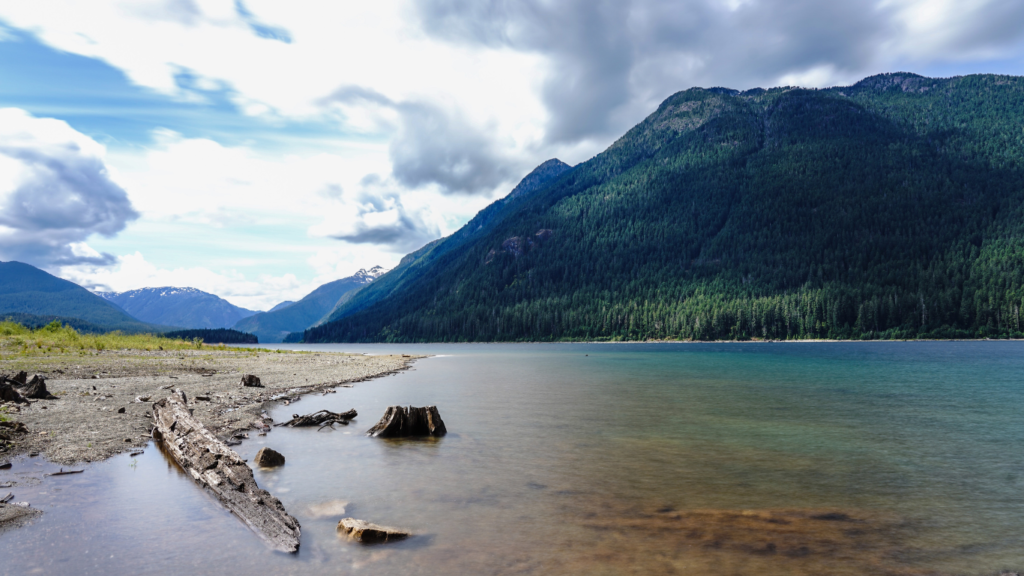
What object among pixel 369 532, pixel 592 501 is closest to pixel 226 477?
pixel 369 532

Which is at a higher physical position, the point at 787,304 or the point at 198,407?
the point at 787,304

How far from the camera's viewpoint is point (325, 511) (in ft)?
42.4

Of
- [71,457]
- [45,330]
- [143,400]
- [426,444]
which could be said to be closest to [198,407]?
[143,400]

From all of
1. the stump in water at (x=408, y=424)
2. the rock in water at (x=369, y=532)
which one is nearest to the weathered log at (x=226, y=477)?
the rock in water at (x=369, y=532)

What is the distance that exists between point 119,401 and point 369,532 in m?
23.3

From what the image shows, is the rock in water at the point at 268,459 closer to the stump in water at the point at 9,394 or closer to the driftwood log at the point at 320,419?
the driftwood log at the point at 320,419

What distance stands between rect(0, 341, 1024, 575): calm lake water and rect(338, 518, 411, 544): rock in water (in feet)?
0.91

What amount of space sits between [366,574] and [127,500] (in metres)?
8.02

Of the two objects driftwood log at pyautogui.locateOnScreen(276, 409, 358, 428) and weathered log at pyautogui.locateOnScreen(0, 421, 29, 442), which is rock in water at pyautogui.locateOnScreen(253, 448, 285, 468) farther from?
weathered log at pyautogui.locateOnScreen(0, 421, 29, 442)

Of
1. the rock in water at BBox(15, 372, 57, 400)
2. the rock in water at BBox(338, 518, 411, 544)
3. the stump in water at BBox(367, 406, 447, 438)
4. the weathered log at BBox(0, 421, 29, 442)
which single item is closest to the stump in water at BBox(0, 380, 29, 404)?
the rock in water at BBox(15, 372, 57, 400)

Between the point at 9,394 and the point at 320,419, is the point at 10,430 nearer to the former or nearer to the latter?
the point at 9,394

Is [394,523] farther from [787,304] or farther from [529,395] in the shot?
[787,304]

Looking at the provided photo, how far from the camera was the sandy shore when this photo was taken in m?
17.7

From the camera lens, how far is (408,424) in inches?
922
